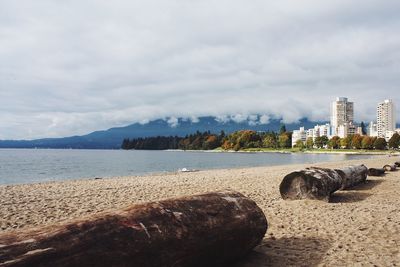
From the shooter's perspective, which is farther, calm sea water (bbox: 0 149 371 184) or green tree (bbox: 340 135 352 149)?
green tree (bbox: 340 135 352 149)

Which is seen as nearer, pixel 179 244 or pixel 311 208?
pixel 179 244

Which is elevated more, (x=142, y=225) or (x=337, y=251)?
(x=142, y=225)

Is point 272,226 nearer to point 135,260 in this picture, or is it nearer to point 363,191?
point 135,260

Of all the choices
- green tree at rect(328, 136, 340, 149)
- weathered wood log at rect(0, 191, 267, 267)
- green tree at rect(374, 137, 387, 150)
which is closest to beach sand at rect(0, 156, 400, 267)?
weathered wood log at rect(0, 191, 267, 267)

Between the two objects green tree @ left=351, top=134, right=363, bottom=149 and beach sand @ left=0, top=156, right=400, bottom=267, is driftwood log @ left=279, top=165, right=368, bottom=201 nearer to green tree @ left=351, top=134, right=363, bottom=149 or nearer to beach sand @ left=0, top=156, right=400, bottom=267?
beach sand @ left=0, top=156, right=400, bottom=267

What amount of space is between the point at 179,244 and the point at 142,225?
596 millimetres

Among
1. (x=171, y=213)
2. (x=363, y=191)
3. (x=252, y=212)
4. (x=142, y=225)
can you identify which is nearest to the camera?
(x=142, y=225)

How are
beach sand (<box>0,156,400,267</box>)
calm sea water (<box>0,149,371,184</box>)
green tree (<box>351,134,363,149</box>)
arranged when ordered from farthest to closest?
green tree (<box>351,134,363,149</box>), calm sea water (<box>0,149,371,184</box>), beach sand (<box>0,156,400,267</box>)

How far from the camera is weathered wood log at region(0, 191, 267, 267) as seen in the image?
159 inches

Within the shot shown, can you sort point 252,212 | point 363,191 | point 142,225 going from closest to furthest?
point 142,225 < point 252,212 < point 363,191

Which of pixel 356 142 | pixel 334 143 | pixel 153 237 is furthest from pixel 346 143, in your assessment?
pixel 153 237

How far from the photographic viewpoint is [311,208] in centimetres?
1155

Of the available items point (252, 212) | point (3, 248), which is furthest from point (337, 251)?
point (3, 248)

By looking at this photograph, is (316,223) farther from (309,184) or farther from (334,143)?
(334,143)
